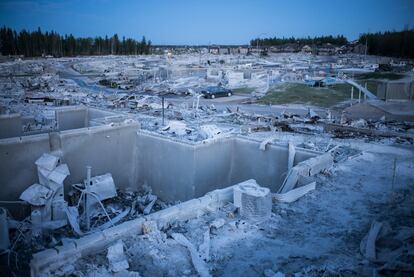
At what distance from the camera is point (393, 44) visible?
251 feet

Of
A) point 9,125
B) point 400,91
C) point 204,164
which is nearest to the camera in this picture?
point 204,164

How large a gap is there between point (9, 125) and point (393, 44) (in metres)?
80.1

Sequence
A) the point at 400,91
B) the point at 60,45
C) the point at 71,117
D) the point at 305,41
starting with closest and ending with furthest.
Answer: the point at 71,117 → the point at 400,91 → the point at 60,45 → the point at 305,41

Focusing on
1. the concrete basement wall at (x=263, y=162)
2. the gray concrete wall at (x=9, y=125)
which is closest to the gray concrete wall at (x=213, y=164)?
the concrete basement wall at (x=263, y=162)

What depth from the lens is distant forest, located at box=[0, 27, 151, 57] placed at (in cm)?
7875

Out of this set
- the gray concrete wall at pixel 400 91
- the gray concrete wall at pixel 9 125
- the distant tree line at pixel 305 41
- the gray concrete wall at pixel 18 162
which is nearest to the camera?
the gray concrete wall at pixel 18 162

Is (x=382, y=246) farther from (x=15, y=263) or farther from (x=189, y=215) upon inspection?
(x=15, y=263)

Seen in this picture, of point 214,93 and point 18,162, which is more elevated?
point 214,93

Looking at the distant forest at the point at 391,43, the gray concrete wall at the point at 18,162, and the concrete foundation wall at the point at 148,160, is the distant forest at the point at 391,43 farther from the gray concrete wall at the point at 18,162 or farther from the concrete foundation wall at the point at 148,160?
the gray concrete wall at the point at 18,162

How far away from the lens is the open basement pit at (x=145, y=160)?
1138 centimetres

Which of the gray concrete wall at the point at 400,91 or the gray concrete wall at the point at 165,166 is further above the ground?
the gray concrete wall at the point at 400,91

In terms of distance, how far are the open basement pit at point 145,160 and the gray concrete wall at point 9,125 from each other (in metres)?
2.95

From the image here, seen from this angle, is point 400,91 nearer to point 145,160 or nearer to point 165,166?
point 165,166

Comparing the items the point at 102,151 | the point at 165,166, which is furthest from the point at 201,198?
the point at 102,151
